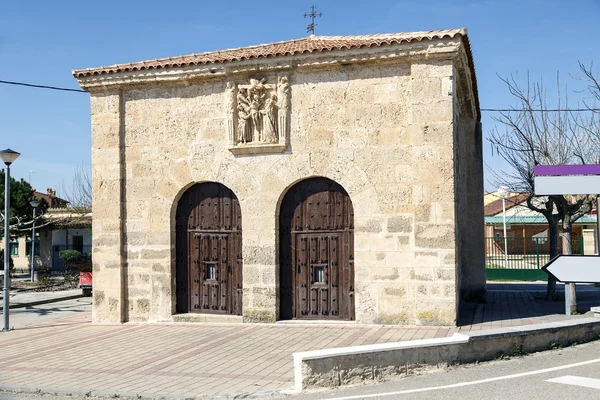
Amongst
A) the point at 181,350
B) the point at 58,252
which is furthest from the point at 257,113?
the point at 58,252

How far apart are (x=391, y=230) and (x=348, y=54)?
3223 millimetres

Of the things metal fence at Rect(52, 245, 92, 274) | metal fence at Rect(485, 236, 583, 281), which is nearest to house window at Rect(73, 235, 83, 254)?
metal fence at Rect(52, 245, 92, 274)

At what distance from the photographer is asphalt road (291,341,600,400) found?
20.1 ft

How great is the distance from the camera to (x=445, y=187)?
10.1 meters

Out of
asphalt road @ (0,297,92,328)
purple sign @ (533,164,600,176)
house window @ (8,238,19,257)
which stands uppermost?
purple sign @ (533,164,600,176)

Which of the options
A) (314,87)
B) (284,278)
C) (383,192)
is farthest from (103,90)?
(383,192)

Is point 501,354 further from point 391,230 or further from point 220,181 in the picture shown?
point 220,181

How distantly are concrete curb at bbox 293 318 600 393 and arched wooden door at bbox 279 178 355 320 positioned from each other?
3425 millimetres

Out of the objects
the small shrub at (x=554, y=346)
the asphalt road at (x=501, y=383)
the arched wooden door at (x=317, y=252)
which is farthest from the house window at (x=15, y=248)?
the small shrub at (x=554, y=346)

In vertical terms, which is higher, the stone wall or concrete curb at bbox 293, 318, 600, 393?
the stone wall

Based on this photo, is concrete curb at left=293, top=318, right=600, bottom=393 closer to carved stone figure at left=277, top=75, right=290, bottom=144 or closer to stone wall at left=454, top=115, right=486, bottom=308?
carved stone figure at left=277, top=75, right=290, bottom=144

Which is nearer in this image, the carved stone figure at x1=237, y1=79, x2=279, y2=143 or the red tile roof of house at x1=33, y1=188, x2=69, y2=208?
the carved stone figure at x1=237, y1=79, x2=279, y2=143

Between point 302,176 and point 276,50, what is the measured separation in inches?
97.9

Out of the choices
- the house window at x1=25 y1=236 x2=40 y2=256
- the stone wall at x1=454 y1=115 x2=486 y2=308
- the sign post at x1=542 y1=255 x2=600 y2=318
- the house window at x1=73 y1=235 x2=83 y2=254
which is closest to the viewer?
the sign post at x1=542 y1=255 x2=600 y2=318
